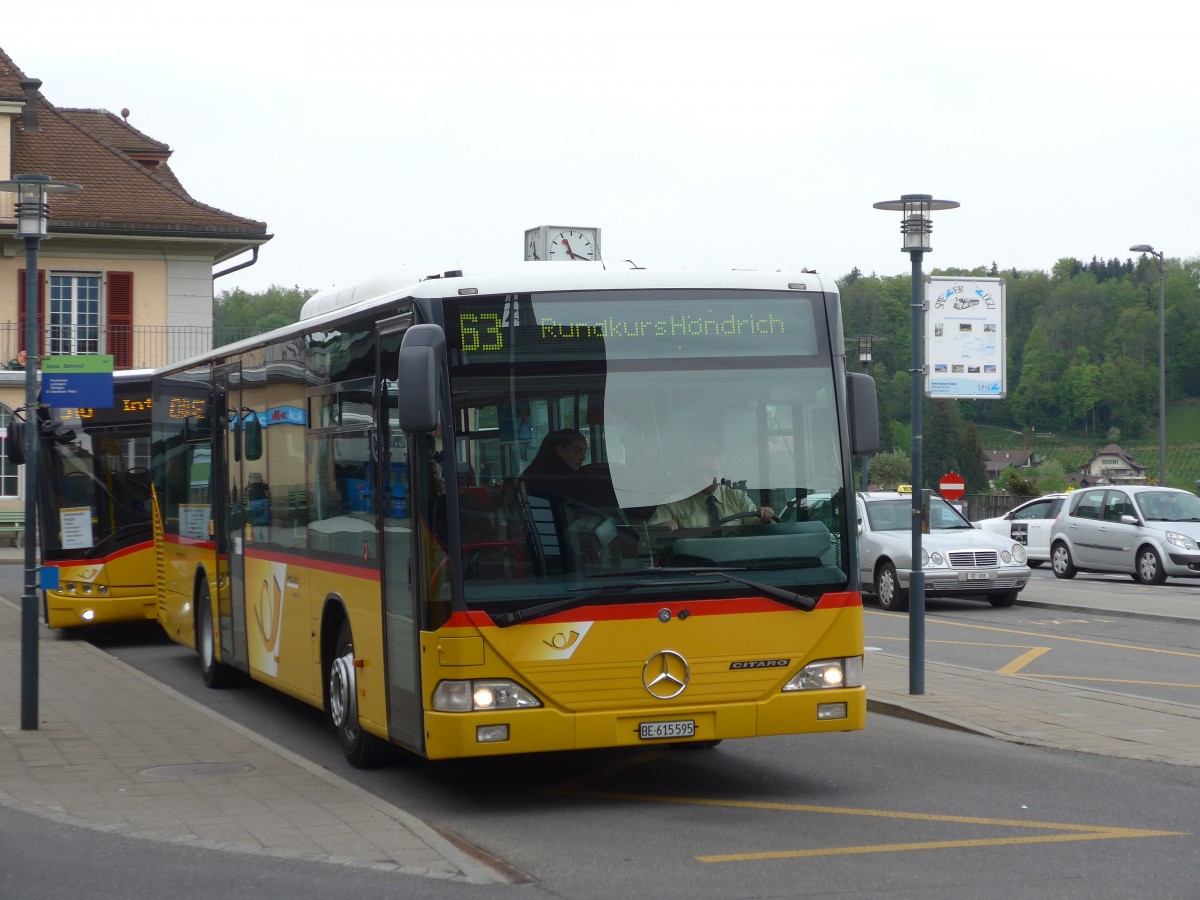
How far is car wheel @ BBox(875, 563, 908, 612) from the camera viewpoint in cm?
2333

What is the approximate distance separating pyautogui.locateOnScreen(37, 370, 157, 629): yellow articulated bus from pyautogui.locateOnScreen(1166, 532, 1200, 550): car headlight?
54.1 feet

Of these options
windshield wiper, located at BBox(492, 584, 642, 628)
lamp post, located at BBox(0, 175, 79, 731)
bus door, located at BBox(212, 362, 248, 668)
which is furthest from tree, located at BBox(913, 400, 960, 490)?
windshield wiper, located at BBox(492, 584, 642, 628)

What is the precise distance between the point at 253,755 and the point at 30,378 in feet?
10.7

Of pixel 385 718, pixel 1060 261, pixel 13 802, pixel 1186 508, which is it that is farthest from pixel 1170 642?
pixel 1060 261

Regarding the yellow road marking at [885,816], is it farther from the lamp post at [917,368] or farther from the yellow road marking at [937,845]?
the lamp post at [917,368]

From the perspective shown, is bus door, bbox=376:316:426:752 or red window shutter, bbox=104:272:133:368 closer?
bus door, bbox=376:316:426:752

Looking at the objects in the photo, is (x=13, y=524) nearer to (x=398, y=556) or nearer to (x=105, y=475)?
(x=105, y=475)

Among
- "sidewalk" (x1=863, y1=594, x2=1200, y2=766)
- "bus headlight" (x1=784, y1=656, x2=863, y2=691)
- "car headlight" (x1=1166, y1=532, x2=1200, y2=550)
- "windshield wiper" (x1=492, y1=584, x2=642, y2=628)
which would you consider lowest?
"sidewalk" (x1=863, y1=594, x2=1200, y2=766)

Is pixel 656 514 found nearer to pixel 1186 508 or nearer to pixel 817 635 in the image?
pixel 817 635

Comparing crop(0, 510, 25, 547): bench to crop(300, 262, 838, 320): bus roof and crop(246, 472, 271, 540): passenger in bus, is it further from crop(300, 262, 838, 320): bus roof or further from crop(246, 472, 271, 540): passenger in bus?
crop(300, 262, 838, 320): bus roof

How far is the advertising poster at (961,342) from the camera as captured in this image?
15.3 metres

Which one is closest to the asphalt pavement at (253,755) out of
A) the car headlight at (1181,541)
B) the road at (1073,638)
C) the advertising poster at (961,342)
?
the road at (1073,638)

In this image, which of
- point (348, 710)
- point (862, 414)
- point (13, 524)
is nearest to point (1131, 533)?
point (862, 414)

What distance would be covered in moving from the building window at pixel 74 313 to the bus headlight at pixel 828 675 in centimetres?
3525
